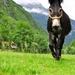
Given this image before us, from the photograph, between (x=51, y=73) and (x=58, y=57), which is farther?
(x=58, y=57)

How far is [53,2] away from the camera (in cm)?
1830

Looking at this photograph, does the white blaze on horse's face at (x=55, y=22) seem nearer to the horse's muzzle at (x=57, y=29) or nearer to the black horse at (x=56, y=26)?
the black horse at (x=56, y=26)

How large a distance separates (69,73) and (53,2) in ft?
21.8

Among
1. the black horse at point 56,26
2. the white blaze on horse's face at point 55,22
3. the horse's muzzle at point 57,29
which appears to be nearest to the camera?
the white blaze on horse's face at point 55,22

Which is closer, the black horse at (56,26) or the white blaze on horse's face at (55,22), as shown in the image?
the white blaze on horse's face at (55,22)

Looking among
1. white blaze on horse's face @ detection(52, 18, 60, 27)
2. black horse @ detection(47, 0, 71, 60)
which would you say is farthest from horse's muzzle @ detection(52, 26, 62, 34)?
white blaze on horse's face @ detection(52, 18, 60, 27)

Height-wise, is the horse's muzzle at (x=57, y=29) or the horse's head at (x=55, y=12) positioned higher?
the horse's head at (x=55, y=12)

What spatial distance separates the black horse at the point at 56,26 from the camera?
17.6 m

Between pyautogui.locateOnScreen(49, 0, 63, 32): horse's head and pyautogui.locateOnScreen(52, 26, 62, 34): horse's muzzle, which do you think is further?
pyautogui.locateOnScreen(49, 0, 63, 32): horse's head

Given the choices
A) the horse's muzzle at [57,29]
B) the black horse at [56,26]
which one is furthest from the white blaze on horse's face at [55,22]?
the horse's muzzle at [57,29]

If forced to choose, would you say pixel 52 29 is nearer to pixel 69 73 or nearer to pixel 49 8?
pixel 49 8

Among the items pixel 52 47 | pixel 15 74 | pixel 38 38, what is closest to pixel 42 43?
pixel 38 38

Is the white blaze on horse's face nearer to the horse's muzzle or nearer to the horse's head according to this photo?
the horse's head

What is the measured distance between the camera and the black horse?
17.6 m
